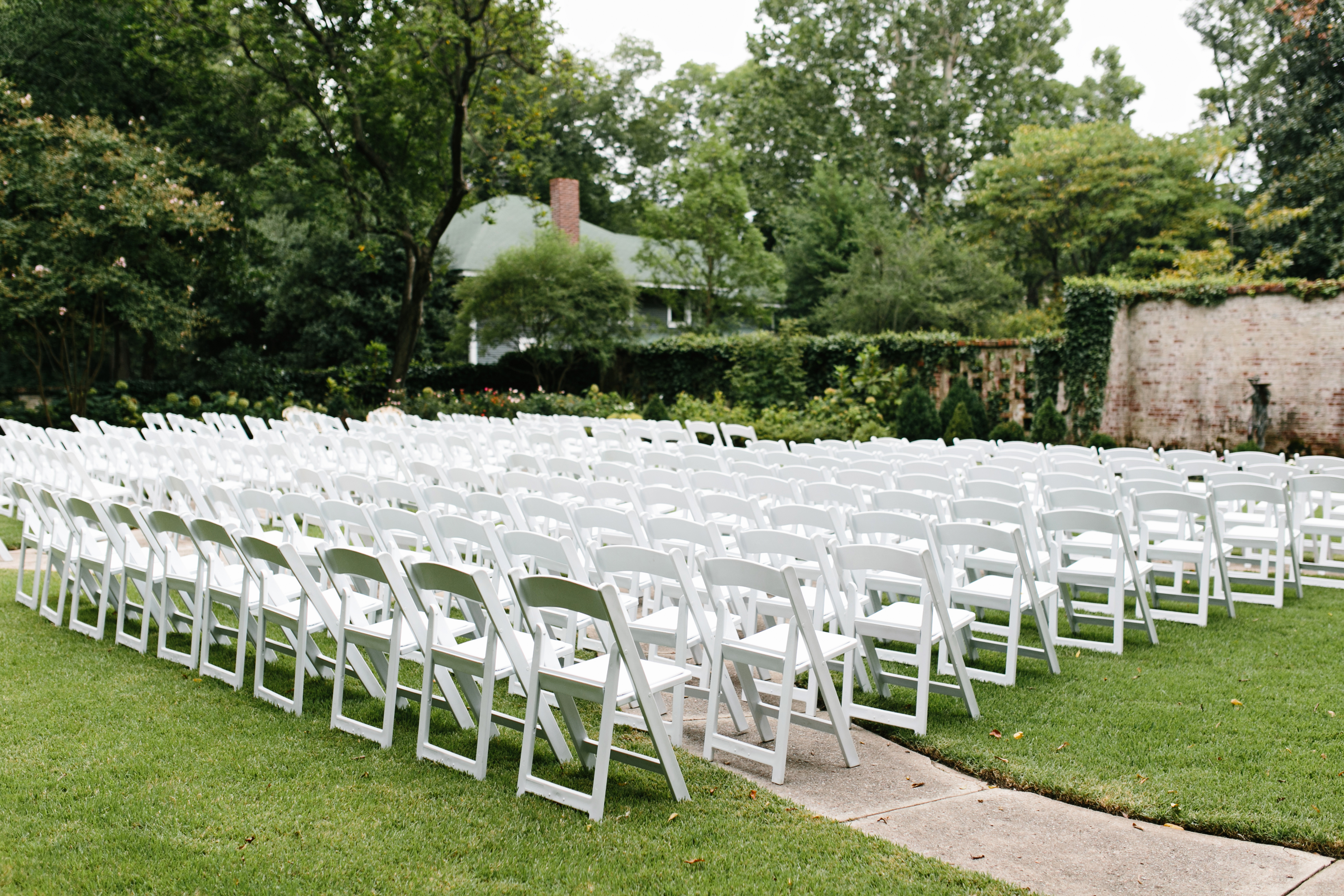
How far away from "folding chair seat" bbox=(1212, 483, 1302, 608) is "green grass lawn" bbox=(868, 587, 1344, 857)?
81 cm

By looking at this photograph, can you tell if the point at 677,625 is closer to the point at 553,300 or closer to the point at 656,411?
the point at 656,411

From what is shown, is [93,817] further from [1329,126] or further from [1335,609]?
[1329,126]

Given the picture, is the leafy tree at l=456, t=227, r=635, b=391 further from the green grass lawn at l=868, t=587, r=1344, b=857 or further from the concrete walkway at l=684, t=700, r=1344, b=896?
the concrete walkway at l=684, t=700, r=1344, b=896

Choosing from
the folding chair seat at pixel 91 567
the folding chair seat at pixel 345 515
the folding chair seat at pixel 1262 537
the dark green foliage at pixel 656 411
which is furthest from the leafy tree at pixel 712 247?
the folding chair seat at pixel 345 515

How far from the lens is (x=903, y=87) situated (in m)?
35.5

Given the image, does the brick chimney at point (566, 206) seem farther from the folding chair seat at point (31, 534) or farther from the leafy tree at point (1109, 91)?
the folding chair seat at point (31, 534)

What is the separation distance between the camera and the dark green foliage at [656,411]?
1855 centimetres

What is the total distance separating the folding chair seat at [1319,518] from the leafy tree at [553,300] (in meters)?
17.3

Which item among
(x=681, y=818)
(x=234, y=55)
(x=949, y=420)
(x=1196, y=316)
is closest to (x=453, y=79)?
(x=234, y=55)

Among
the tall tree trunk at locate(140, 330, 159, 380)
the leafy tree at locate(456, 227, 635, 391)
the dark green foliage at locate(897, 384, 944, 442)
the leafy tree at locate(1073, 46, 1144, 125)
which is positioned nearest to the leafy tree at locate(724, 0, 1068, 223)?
the leafy tree at locate(1073, 46, 1144, 125)

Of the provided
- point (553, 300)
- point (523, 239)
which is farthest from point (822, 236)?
point (553, 300)

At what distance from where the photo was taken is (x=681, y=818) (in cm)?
317

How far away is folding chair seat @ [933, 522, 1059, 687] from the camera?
4.39 meters

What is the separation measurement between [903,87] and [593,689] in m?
36.1
